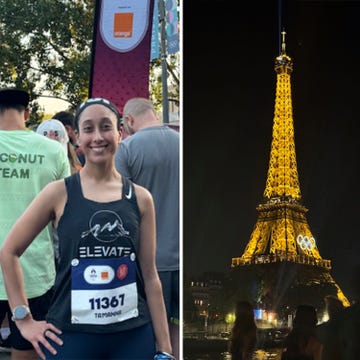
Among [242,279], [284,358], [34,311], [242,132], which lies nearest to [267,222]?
[242,279]

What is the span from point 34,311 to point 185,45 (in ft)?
4.19

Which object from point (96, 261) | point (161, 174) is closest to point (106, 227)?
point (96, 261)

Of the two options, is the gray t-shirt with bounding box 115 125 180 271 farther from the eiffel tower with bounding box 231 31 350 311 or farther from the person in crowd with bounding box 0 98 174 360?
the eiffel tower with bounding box 231 31 350 311

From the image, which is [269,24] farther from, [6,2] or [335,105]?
[6,2]

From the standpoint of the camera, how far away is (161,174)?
203cm

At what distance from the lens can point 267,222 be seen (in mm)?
2189

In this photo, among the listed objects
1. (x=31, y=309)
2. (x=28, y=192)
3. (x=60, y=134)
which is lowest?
(x=31, y=309)

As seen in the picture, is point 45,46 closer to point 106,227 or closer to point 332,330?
point 106,227

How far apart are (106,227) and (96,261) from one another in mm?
131

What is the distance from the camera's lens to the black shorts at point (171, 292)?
6.66ft

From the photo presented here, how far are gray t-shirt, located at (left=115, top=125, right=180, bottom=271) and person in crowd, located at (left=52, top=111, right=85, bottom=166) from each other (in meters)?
0.16

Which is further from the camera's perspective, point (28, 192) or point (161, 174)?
point (161, 174)

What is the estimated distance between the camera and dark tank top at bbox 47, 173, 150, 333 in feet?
5.92

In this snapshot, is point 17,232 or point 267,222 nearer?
point 17,232
